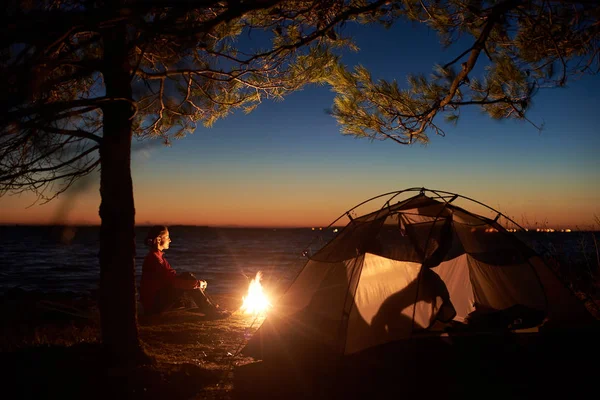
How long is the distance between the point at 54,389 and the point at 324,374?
241 cm

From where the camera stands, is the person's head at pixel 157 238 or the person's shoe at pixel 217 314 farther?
the person's shoe at pixel 217 314

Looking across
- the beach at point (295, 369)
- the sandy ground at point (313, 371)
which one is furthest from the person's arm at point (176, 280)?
the sandy ground at point (313, 371)

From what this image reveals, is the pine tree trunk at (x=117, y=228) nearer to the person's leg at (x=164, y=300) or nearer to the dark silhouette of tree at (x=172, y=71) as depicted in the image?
the dark silhouette of tree at (x=172, y=71)

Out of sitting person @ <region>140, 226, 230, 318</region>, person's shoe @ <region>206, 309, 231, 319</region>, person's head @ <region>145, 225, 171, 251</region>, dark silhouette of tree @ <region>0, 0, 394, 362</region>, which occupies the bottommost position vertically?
person's shoe @ <region>206, 309, 231, 319</region>

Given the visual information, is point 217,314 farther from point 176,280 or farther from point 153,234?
point 153,234

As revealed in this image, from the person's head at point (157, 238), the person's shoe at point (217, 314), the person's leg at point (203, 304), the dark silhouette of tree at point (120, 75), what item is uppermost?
the dark silhouette of tree at point (120, 75)

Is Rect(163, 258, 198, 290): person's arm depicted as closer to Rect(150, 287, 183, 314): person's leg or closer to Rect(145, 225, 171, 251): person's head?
Rect(150, 287, 183, 314): person's leg

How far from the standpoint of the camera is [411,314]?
540 centimetres

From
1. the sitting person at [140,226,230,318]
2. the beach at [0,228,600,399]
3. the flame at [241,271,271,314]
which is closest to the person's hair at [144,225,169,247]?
the sitting person at [140,226,230,318]

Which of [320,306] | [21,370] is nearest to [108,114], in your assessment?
[21,370]

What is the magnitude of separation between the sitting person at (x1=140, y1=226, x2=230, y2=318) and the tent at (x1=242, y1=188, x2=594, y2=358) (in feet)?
6.26

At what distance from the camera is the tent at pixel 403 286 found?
17.0 feet

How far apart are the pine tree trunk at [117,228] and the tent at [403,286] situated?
1.47 meters

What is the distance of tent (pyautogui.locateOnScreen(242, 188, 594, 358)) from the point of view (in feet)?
17.0
